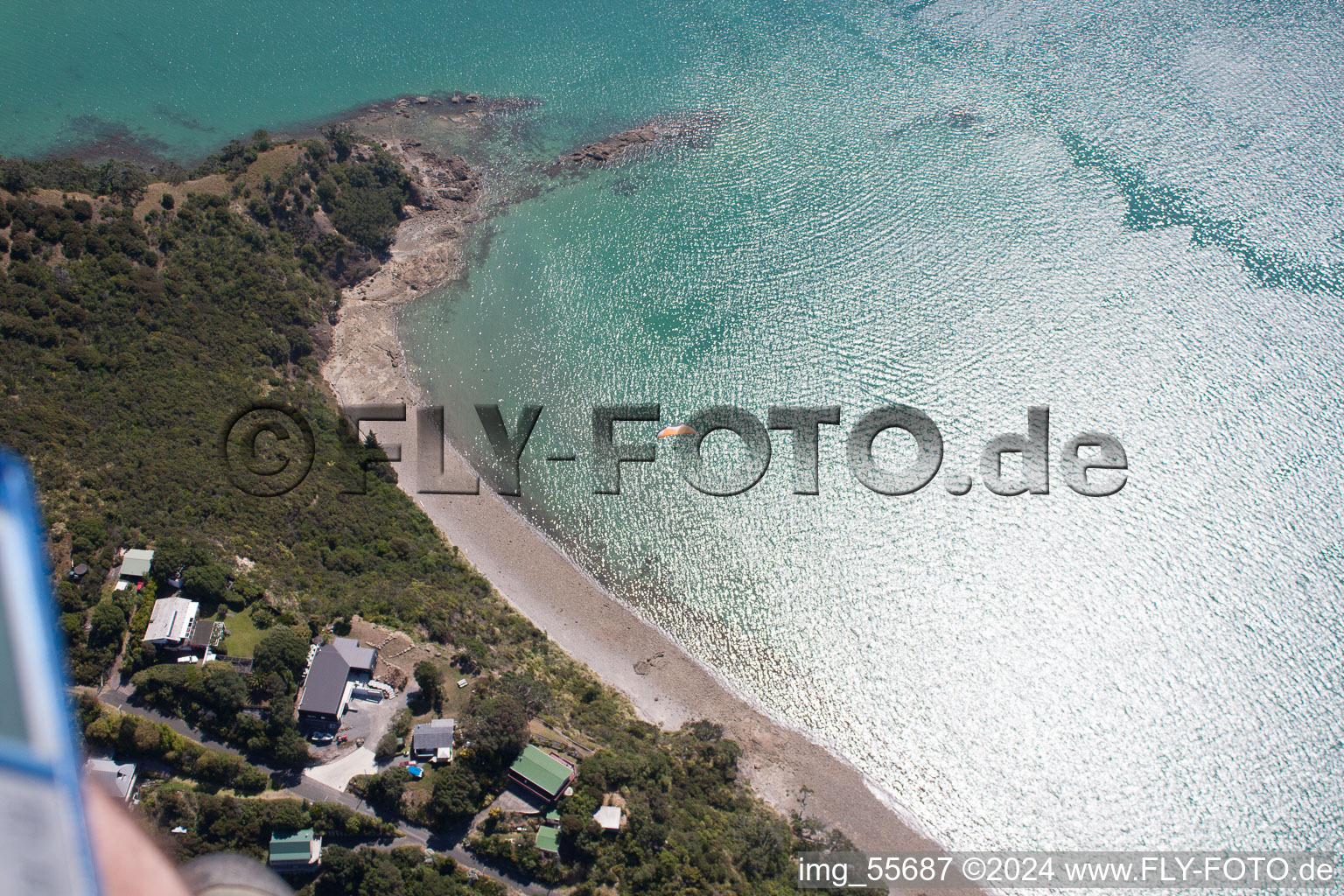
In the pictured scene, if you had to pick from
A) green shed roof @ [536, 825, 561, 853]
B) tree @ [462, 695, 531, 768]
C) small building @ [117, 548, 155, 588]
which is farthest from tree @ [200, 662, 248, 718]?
green shed roof @ [536, 825, 561, 853]

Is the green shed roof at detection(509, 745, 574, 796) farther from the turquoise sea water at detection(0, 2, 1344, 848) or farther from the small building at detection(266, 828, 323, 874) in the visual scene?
the turquoise sea water at detection(0, 2, 1344, 848)

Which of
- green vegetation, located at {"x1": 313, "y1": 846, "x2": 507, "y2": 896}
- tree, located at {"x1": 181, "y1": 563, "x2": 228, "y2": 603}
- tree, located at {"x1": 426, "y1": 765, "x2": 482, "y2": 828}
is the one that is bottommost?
green vegetation, located at {"x1": 313, "y1": 846, "x2": 507, "y2": 896}

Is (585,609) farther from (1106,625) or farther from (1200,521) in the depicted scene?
(1200,521)

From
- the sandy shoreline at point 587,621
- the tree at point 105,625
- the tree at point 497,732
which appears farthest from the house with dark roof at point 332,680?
the sandy shoreline at point 587,621

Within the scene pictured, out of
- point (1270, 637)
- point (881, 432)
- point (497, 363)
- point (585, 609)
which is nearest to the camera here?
point (1270, 637)

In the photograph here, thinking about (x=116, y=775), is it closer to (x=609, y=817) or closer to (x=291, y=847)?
(x=291, y=847)

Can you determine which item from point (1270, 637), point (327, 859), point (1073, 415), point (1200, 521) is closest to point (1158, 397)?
point (1073, 415)
